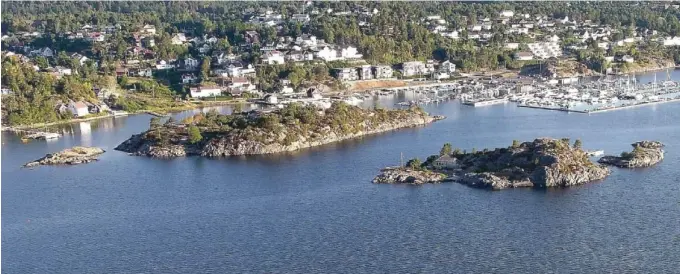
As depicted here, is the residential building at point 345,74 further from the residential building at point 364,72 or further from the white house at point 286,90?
the white house at point 286,90

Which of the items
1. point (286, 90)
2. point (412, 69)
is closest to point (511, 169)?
point (286, 90)

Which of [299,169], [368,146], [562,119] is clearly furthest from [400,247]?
[562,119]

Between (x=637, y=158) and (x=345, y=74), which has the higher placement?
(x=345, y=74)

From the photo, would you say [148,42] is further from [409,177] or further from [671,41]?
[671,41]

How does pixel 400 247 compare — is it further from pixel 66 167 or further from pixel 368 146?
pixel 66 167

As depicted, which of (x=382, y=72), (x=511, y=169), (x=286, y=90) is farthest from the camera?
(x=382, y=72)

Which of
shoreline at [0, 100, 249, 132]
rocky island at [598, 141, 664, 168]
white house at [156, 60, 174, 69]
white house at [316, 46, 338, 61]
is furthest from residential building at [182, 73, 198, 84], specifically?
rocky island at [598, 141, 664, 168]
